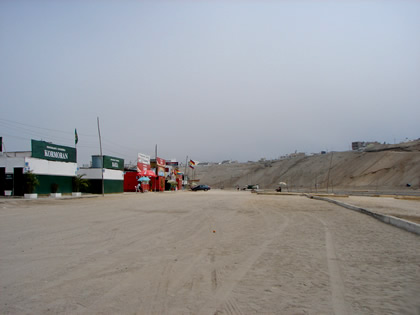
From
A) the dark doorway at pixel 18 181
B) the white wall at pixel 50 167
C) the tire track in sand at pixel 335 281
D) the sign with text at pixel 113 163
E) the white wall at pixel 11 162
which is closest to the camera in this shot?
the tire track in sand at pixel 335 281

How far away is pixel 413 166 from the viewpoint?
66625 mm

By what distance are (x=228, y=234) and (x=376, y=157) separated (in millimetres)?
79923

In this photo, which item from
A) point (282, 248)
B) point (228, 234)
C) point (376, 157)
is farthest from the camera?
point (376, 157)

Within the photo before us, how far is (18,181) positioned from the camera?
98.3ft

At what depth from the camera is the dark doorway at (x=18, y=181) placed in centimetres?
2994

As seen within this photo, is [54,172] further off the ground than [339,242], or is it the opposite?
[54,172]

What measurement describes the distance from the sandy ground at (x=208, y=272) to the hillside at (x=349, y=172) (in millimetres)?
57867

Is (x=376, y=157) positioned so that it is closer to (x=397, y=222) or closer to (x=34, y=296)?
(x=397, y=222)

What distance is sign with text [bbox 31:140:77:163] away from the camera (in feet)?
104

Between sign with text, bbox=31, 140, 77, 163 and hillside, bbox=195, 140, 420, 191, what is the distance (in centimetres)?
4783

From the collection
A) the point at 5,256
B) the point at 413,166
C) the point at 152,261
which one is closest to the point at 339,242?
the point at 152,261

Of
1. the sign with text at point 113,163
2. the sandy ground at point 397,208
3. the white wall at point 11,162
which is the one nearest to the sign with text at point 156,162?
the sign with text at point 113,163

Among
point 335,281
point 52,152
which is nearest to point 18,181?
point 52,152

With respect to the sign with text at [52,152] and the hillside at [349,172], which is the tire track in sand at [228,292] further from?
the hillside at [349,172]
